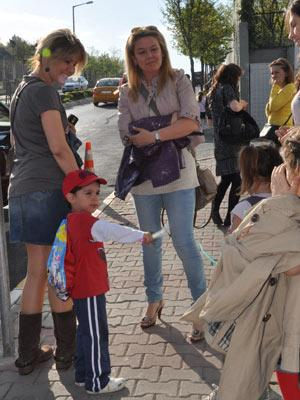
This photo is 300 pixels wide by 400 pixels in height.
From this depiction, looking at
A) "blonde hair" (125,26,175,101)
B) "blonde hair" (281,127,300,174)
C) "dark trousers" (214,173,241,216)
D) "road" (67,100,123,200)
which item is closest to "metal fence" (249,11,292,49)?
"road" (67,100,123,200)

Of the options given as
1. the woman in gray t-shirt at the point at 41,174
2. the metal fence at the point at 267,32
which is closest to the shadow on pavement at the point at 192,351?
the woman in gray t-shirt at the point at 41,174

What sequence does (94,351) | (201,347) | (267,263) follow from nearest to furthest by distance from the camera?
(267,263) < (94,351) < (201,347)

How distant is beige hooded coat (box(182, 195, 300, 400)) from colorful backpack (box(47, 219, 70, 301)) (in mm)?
838

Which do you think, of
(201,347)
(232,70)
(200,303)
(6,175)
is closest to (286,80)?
(232,70)

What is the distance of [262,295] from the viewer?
234 cm

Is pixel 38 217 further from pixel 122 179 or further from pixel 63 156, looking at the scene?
pixel 122 179

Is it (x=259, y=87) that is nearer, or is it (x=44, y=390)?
(x=44, y=390)

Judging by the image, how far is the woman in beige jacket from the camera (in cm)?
227

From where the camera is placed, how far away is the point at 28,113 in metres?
3.14

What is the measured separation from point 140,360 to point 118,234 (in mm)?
1074

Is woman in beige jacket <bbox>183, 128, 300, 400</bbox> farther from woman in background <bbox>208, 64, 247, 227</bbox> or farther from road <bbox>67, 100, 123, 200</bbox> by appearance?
road <bbox>67, 100, 123, 200</bbox>

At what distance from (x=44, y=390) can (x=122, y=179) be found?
1404mm

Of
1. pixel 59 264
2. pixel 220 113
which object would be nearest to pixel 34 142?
pixel 59 264

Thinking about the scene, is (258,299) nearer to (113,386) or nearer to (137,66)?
(113,386)
